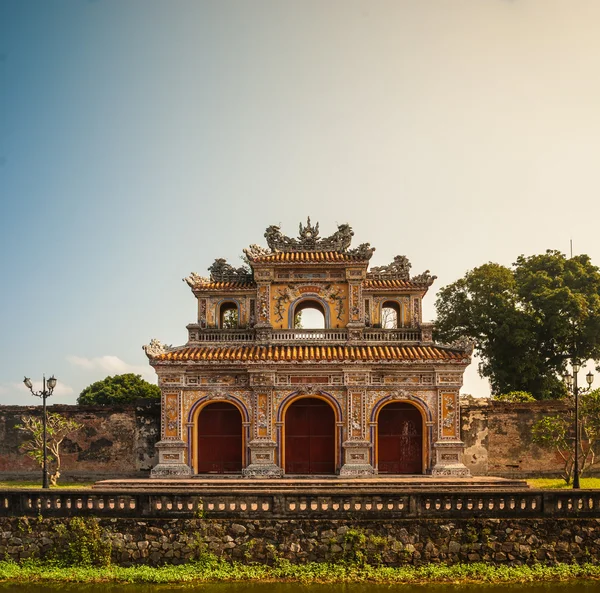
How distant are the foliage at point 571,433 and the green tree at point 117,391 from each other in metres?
26.8

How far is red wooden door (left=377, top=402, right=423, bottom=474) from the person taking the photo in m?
23.2

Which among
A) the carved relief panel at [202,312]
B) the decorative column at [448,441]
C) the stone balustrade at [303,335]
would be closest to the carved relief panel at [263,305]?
the stone balustrade at [303,335]

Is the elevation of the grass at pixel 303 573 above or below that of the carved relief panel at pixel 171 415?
below

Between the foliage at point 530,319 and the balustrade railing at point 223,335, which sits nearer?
the balustrade railing at point 223,335

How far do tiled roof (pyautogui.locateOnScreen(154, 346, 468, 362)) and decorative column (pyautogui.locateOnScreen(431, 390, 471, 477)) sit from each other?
139 centimetres

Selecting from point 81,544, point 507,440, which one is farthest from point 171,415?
point 507,440

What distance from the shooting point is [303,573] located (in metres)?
14.8

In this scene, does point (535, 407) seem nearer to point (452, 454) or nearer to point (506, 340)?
point (452, 454)

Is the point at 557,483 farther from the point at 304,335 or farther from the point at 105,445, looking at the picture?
the point at 105,445

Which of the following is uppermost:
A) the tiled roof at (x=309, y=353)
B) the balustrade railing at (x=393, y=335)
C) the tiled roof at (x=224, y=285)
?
the tiled roof at (x=224, y=285)

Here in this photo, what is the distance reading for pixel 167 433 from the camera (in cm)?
2280

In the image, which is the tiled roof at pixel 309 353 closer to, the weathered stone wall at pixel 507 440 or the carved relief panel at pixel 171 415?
the carved relief panel at pixel 171 415

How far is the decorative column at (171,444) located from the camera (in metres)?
22.4

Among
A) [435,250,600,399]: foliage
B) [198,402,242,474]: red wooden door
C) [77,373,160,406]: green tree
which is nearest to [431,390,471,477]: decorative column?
[198,402,242,474]: red wooden door
